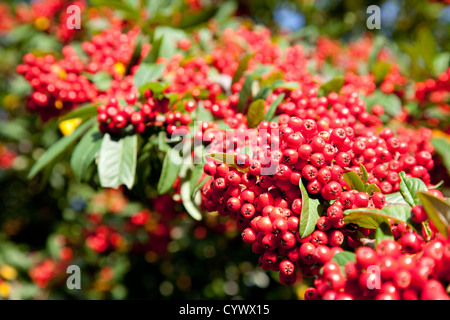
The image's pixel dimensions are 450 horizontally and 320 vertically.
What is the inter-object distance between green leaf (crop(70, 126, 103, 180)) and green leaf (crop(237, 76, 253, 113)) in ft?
3.23

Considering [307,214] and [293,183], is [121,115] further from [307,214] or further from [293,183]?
[307,214]

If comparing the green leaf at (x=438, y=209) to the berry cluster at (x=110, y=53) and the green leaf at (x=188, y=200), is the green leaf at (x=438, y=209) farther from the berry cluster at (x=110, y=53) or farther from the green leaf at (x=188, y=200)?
the berry cluster at (x=110, y=53)

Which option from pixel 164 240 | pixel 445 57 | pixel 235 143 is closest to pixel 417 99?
pixel 445 57

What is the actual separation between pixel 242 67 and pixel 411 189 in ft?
4.78

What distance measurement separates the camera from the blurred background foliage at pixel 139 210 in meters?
4.00

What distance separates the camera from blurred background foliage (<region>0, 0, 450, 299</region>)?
4.00m

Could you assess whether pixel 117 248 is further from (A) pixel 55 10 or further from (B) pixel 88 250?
(A) pixel 55 10

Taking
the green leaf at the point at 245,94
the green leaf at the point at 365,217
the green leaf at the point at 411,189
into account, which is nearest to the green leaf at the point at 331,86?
the green leaf at the point at 245,94

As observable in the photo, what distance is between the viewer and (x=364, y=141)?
5.65 feet

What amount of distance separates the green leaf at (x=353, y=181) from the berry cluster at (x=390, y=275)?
314mm

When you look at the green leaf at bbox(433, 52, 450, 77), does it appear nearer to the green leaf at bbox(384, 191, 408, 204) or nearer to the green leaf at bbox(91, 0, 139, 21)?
the green leaf at bbox(384, 191, 408, 204)
